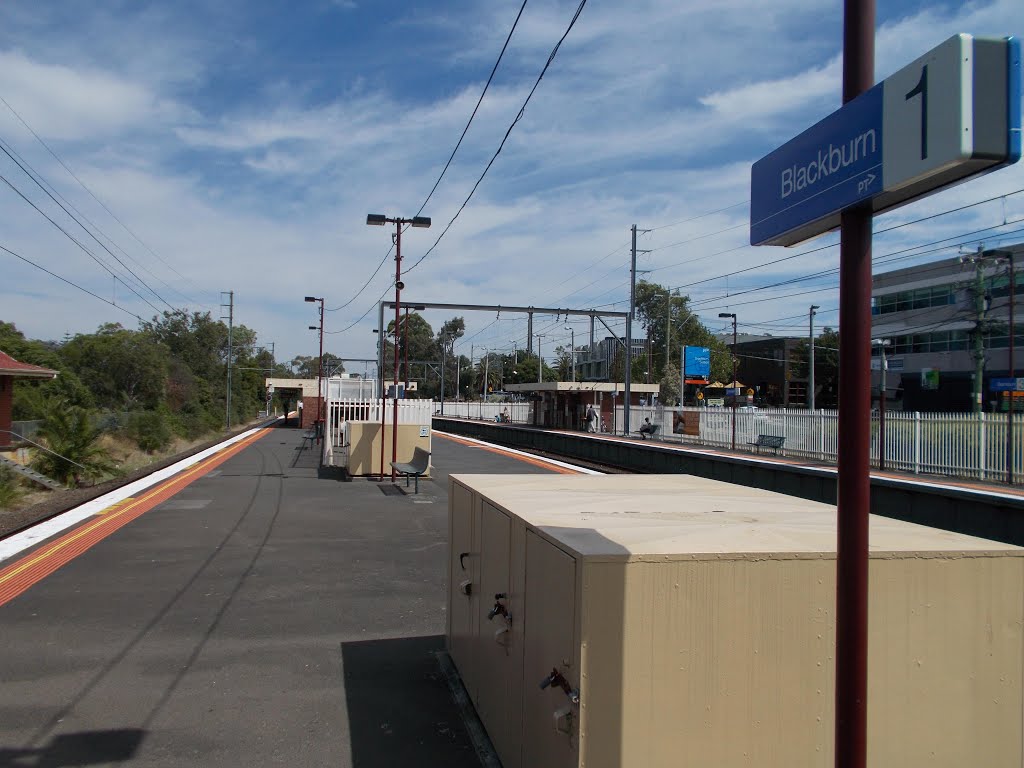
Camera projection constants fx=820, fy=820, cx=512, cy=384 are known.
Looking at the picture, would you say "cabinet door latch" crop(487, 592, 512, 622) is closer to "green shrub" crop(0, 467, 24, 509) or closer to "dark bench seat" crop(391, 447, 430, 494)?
"dark bench seat" crop(391, 447, 430, 494)

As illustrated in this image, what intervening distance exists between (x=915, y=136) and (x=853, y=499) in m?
1.05

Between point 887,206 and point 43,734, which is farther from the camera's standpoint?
point 43,734

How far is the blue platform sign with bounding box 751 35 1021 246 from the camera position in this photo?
2.20 meters

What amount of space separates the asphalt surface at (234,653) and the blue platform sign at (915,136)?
3.39 m

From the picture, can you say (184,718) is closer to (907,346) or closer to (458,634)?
(458,634)

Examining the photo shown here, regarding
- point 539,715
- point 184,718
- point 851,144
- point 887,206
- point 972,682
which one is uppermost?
point 851,144

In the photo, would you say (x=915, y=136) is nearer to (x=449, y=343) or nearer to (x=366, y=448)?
(x=366, y=448)

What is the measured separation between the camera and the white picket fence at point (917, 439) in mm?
17953

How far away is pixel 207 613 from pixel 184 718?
7.54 ft

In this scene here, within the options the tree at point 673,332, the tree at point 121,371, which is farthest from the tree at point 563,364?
the tree at point 121,371

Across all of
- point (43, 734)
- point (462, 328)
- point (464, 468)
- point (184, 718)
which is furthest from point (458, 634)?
point (462, 328)

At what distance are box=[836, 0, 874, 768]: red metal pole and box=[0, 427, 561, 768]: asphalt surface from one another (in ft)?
8.31

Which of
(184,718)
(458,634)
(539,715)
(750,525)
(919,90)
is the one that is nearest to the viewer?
(919,90)

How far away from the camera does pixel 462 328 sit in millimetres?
127312
